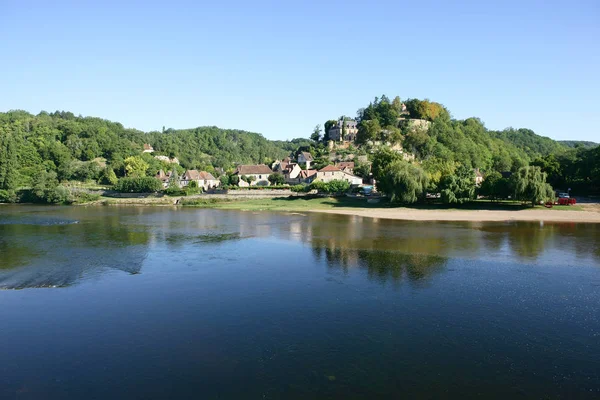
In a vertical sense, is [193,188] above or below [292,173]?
below

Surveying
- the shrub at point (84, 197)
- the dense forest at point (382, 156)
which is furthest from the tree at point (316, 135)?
the shrub at point (84, 197)

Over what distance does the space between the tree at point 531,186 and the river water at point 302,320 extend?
18826mm

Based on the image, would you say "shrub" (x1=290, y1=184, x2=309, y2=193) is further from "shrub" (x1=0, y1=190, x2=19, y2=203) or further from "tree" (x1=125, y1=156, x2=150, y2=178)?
"shrub" (x1=0, y1=190, x2=19, y2=203)

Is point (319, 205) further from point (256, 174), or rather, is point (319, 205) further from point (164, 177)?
point (164, 177)

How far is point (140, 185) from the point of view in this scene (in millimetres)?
90375

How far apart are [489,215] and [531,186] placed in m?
7.02

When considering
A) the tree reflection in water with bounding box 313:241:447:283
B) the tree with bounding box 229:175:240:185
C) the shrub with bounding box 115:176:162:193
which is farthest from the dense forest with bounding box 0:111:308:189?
the tree reflection in water with bounding box 313:241:447:283

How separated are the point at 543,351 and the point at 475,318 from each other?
3492mm

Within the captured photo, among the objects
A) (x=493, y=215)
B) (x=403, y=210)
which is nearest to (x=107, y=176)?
(x=403, y=210)

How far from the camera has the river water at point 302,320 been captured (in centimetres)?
1383

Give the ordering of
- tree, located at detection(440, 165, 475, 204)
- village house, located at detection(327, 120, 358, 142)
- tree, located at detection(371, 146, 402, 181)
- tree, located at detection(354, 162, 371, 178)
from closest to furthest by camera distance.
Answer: tree, located at detection(440, 165, 475, 204) → tree, located at detection(371, 146, 402, 181) → tree, located at detection(354, 162, 371, 178) → village house, located at detection(327, 120, 358, 142)

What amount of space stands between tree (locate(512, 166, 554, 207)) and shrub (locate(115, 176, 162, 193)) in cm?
6822

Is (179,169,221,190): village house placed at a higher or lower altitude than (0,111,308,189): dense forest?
lower

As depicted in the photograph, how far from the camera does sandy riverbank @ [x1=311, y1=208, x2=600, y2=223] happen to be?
167ft
